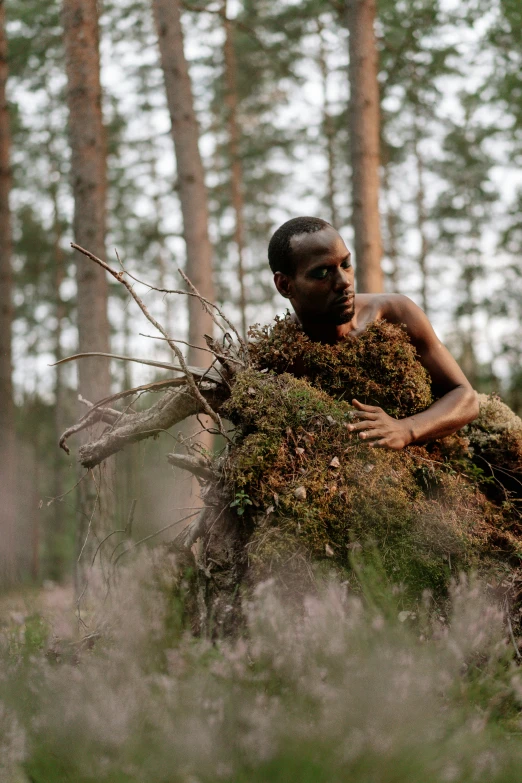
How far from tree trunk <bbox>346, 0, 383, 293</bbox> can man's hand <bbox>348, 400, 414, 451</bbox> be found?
5.26 m

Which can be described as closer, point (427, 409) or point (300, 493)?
point (300, 493)

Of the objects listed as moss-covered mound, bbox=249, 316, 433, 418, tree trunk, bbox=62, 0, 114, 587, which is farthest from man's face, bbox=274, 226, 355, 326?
tree trunk, bbox=62, 0, 114, 587

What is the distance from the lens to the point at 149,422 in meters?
4.56

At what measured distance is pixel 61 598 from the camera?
6.63 m

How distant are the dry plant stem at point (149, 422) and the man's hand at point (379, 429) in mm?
1153

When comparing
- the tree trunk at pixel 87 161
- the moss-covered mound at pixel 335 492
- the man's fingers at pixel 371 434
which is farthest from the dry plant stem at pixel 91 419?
the tree trunk at pixel 87 161

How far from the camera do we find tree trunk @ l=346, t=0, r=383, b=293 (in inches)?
347

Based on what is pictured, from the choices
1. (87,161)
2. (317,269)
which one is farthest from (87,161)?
(317,269)

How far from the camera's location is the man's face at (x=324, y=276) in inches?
156

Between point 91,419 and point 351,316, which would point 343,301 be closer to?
point 351,316

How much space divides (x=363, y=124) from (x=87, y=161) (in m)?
3.74

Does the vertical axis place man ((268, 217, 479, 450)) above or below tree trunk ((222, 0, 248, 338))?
below

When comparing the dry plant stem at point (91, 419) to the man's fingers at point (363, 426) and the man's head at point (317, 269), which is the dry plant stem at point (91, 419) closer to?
the man's head at point (317, 269)

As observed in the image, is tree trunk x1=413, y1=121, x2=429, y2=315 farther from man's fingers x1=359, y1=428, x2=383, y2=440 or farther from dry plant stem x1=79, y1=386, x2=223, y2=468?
man's fingers x1=359, y1=428, x2=383, y2=440
